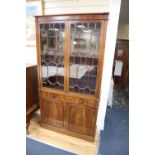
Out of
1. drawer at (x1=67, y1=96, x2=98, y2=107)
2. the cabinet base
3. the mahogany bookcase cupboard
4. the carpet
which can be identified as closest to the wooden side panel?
the mahogany bookcase cupboard

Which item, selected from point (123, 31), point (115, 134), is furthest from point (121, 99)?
point (123, 31)

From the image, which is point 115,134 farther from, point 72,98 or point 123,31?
A: point 123,31

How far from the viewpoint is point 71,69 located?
2.12 metres

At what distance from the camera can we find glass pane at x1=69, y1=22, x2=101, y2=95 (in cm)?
191

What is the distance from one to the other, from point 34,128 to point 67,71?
1345 mm

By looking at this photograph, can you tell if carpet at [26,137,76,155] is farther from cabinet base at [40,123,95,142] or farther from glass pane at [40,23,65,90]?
glass pane at [40,23,65,90]

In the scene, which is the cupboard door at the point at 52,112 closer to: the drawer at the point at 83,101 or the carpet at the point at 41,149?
the drawer at the point at 83,101

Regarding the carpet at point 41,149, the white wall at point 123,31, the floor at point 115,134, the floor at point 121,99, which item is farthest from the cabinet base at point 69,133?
the white wall at point 123,31

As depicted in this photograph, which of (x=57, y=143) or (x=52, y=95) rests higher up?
(x=52, y=95)

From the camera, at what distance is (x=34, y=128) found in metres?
2.59

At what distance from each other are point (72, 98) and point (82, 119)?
39 centimetres
